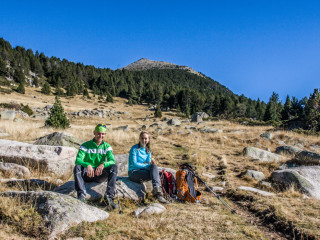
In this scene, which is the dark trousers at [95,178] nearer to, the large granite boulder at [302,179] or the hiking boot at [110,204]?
the hiking boot at [110,204]

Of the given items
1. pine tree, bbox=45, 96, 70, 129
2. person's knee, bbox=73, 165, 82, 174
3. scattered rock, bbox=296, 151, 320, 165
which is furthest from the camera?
pine tree, bbox=45, 96, 70, 129

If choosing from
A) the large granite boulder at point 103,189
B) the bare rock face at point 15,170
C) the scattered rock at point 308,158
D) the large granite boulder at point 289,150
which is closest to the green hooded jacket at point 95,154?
the large granite boulder at point 103,189

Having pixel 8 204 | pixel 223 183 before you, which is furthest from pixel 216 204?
pixel 8 204

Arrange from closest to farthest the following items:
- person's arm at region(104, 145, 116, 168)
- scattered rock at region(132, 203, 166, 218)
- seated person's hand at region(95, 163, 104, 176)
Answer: scattered rock at region(132, 203, 166, 218)
seated person's hand at region(95, 163, 104, 176)
person's arm at region(104, 145, 116, 168)

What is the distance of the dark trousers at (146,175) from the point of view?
497cm

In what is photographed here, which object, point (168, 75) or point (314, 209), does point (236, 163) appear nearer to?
point (314, 209)

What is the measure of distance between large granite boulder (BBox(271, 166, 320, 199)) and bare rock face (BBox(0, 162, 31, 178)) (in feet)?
26.2

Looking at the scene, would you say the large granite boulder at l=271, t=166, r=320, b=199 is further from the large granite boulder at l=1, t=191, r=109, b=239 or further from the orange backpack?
the large granite boulder at l=1, t=191, r=109, b=239

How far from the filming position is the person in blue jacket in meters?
4.96

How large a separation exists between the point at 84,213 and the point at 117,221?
2.02 feet

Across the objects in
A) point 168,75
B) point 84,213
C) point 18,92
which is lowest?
point 84,213

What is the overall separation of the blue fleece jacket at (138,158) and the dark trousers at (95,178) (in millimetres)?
811

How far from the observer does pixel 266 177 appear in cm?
724

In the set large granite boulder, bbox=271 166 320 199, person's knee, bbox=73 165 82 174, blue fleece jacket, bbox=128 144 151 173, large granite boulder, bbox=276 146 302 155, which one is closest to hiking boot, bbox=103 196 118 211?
person's knee, bbox=73 165 82 174
